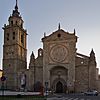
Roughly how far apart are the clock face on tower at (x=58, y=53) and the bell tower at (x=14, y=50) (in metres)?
9.35

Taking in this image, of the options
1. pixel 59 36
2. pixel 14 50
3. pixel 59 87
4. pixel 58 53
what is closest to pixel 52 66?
pixel 58 53

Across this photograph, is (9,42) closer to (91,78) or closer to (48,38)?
(48,38)

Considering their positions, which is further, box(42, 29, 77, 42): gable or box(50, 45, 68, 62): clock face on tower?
box(42, 29, 77, 42): gable

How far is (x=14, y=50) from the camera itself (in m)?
74.1

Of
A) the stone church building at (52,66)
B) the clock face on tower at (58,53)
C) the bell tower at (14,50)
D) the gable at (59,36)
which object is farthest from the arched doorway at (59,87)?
the gable at (59,36)

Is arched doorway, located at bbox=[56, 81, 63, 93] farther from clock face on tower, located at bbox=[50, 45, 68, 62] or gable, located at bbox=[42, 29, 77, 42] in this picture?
gable, located at bbox=[42, 29, 77, 42]

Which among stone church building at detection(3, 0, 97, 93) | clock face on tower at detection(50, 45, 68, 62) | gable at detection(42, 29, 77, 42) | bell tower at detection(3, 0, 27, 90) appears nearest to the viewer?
stone church building at detection(3, 0, 97, 93)

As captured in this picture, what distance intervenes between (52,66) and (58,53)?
3.62 m

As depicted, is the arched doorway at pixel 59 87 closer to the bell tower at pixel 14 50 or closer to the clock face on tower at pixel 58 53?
the clock face on tower at pixel 58 53

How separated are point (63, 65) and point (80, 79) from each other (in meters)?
5.33

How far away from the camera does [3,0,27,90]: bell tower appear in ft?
240

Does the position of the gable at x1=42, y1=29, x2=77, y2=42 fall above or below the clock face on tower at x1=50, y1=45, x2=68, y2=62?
above

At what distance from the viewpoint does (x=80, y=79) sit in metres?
68.1

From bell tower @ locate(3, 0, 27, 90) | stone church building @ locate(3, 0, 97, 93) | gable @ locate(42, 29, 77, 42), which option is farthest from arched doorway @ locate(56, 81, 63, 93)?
gable @ locate(42, 29, 77, 42)
